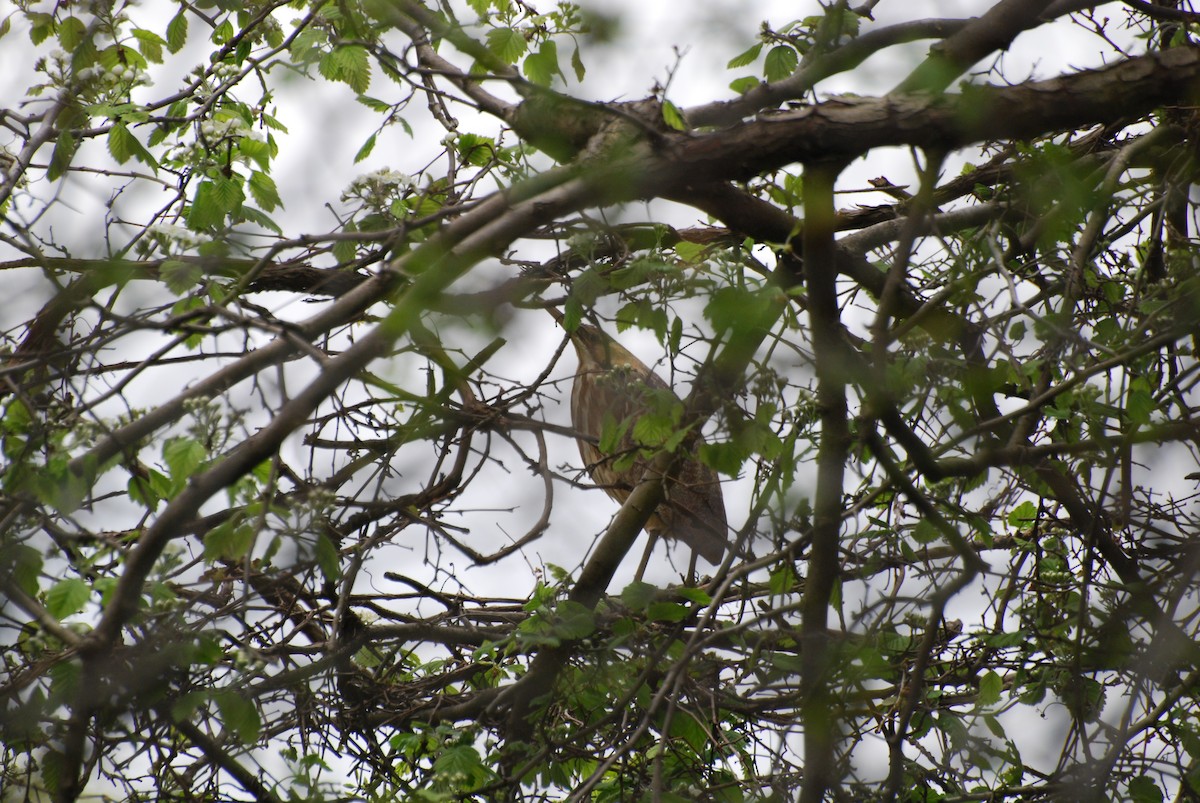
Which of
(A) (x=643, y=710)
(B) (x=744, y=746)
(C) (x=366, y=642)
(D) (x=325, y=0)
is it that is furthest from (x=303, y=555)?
(B) (x=744, y=746)

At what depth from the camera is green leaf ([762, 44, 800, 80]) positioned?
98.5 inches

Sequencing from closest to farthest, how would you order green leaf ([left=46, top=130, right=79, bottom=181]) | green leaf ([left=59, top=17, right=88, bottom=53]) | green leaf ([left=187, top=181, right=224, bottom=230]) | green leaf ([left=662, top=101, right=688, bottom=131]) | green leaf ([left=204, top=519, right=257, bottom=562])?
green leaf ([left=204, top=519, right=257, bottom=562])
green leaf ([left=662, top=101, right=688, bottom=131])
green leaf ([left=46, top=130, right=79, bottom=181])
green leaf ([left=187, top=181, right=224, bottom=230])
green leaf ([left=59, top=17, right=88, bottom=53])

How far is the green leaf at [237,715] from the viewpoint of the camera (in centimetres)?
192

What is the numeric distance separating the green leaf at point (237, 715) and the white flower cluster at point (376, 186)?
1219mm

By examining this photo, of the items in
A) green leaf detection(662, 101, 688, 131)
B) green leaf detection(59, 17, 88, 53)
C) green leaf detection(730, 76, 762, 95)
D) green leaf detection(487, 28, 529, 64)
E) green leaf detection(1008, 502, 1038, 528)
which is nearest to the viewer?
green leaf detection(662, 101, 688, 131)

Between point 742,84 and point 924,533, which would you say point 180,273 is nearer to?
point 742,84

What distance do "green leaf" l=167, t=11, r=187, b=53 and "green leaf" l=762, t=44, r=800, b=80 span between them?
6.27 ft

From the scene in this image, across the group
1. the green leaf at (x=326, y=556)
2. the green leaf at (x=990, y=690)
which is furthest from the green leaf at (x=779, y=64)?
the green leaf at (x=990, y=690)

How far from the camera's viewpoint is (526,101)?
6.38ft

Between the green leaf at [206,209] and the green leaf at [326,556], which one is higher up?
the green leaf at [206,209]

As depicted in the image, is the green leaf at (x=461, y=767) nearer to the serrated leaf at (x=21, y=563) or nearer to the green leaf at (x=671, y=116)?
the serrated leaf at (x=21, y=563)

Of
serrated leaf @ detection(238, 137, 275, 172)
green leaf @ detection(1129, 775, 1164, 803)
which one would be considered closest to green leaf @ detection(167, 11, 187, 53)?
serrated leaf @ detection(238, 137, 275, 172)

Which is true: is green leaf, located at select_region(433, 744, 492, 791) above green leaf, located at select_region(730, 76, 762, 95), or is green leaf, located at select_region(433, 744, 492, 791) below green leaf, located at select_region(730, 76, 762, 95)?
below

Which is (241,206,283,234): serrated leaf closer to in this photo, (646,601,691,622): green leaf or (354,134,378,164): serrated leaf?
(354,134,378,164): serrated leaf
